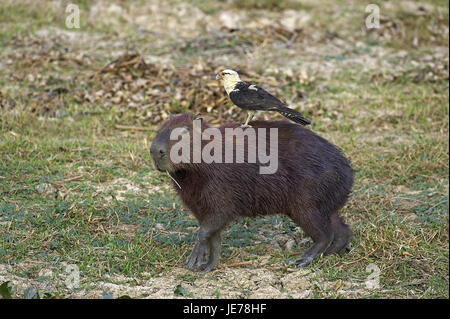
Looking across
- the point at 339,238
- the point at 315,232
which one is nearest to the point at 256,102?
the point at 315,232

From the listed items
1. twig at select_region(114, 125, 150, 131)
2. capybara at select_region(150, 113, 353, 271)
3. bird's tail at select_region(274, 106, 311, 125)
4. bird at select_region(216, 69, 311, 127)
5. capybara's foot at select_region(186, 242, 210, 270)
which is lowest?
capybara's foot at select_region(186, 242, 210, 270)

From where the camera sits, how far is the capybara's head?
3.88 m

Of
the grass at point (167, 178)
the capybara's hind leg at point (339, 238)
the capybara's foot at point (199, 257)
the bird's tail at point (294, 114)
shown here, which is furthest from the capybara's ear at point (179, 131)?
the capybara's hind leg at point (339, 238)

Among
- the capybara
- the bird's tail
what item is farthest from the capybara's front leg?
the bird's tail

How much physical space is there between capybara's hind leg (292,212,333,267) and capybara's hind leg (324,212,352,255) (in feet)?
→ 0.43

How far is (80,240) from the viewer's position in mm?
4543

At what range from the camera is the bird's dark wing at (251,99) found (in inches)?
149

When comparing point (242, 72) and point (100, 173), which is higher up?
point (242, 72)

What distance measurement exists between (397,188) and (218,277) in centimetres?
241

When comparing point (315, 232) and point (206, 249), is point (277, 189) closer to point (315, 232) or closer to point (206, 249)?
point (315, 232)

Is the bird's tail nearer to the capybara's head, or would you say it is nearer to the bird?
the bird

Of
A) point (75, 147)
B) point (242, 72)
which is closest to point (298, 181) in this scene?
point (75, 147)

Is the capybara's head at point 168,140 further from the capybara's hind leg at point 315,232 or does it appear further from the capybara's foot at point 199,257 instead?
the capybara's hind leg at point 315,232
